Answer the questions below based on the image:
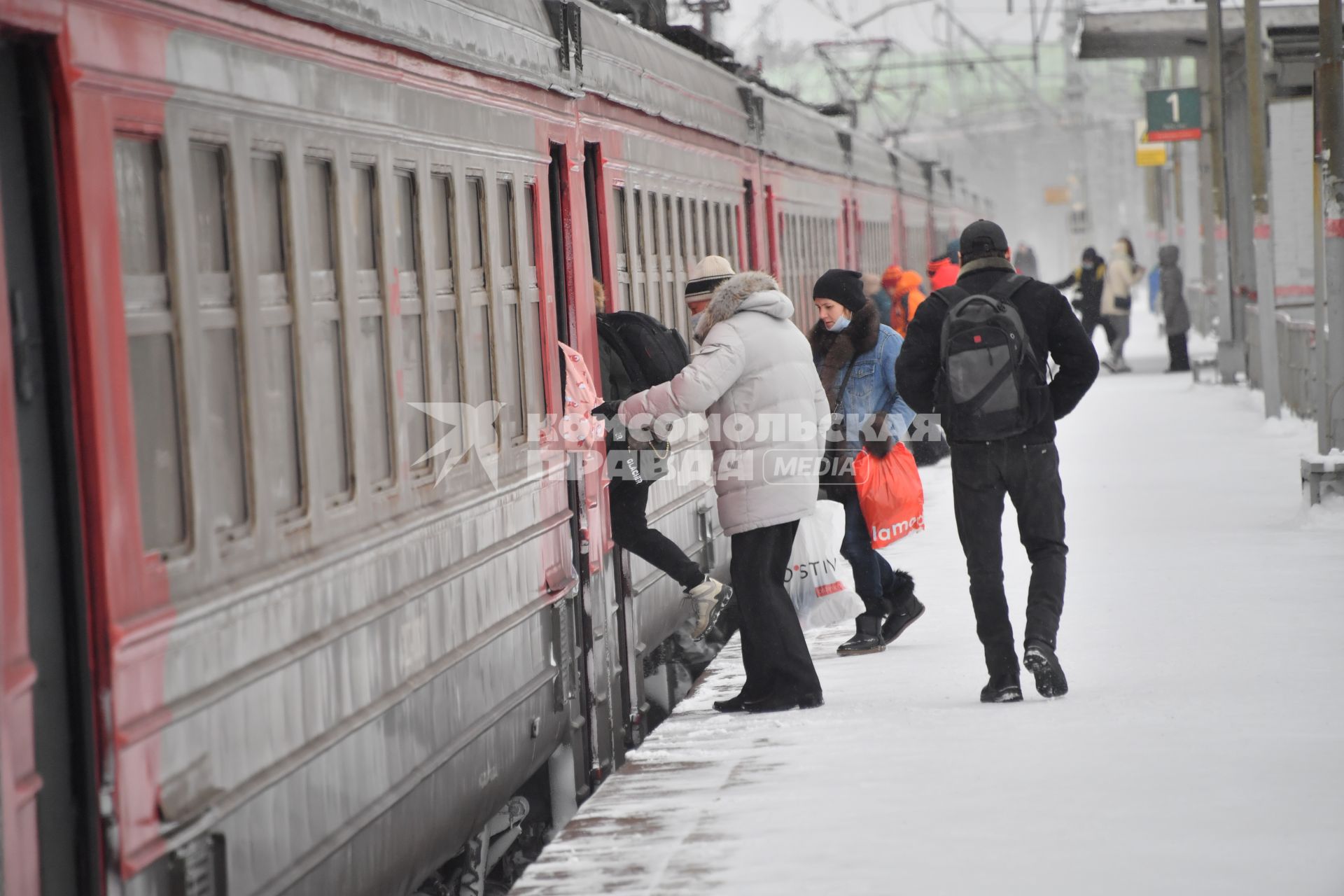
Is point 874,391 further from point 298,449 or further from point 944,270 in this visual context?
point 944,270

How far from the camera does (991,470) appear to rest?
6.86 meters

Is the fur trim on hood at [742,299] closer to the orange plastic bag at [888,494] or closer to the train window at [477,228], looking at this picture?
the train window at [477,228]

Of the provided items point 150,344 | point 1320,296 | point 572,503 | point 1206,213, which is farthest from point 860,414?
point 1206,213

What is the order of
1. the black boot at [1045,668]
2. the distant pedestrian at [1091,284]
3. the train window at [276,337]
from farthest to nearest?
the distant pedestrian at [1091,284] → the black boot at [1045,668] → the train window at [276,337]

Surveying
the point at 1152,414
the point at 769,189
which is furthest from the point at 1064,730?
the point at 1152,414

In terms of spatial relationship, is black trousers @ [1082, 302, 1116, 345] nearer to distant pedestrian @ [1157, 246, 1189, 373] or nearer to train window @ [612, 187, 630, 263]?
distant pedestrian @ [1157, 246, 1189, 373]

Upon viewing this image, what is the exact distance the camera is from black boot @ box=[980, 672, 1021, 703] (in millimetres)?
7004

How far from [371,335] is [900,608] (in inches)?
159

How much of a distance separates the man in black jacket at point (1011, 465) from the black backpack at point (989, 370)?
0.04m

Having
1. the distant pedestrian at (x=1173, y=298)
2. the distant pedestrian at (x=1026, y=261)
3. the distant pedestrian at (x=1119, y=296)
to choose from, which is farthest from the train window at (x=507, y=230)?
the distant pedestrian at (x=1026, y=261)

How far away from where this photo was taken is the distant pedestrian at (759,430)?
690 centimetres

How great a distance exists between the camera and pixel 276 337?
14.8 ft

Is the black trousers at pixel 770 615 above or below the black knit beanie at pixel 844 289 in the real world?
below

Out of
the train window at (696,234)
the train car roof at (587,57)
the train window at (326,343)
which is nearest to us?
the train window at (326,343)
